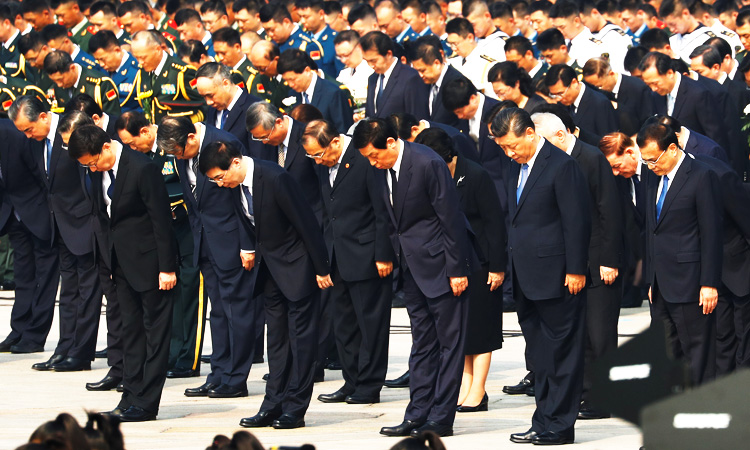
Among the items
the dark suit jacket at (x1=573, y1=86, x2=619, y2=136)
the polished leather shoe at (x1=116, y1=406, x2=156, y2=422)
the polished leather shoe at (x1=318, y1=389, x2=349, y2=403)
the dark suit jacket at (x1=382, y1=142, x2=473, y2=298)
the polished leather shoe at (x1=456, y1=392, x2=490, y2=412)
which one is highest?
the dark suit jacket at (x1=573, y1=86, x2=619, y2=136)

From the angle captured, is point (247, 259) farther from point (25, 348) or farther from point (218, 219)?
point (25, 348)

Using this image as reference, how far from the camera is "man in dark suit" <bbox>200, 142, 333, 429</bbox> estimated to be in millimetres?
9578

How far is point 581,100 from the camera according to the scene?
12.9 m

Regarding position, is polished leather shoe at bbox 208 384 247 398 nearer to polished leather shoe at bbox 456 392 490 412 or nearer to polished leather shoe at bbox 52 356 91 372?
polished leather shoe at bbox 52 356 91 372

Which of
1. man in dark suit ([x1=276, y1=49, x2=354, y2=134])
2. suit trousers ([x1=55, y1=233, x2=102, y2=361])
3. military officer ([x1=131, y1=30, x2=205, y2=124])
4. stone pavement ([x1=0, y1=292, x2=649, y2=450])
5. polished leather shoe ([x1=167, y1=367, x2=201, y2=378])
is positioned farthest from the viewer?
military officer ([x1=131, y1=30, x2=205, y2=124])

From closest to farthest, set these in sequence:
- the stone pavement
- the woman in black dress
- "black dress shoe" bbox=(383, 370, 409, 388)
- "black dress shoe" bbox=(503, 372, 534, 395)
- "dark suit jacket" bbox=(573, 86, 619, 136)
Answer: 1. the stone pavement
2. the woman in black dress
3. "black dress shoe" bbox=(503, 372, 534, 395)
4. "black dress shoe" bbox=(383, 370, 409, 388)
5. "dark suit jacket" bbox=(573, 86, 619, 136)

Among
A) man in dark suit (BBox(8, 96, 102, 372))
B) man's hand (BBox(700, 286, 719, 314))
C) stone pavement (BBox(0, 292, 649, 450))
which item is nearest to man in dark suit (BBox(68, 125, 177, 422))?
stone pavement (BBox(0, 292, 649, 450))

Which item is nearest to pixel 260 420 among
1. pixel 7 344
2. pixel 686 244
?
pixel 686 244

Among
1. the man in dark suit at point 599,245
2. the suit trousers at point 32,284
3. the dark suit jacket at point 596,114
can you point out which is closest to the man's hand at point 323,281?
the man in dark suit at point 599,245

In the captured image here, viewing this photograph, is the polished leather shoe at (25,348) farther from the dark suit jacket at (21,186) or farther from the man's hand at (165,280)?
the man's hand at (165,280)

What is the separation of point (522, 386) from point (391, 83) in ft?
13.5

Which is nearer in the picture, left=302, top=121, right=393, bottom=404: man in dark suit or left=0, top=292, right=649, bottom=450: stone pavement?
left=0, top=292, right=649, bottom=450: stone pavement

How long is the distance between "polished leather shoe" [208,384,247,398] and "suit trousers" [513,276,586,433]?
2542mm

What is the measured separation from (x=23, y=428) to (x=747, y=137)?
7257 mm
